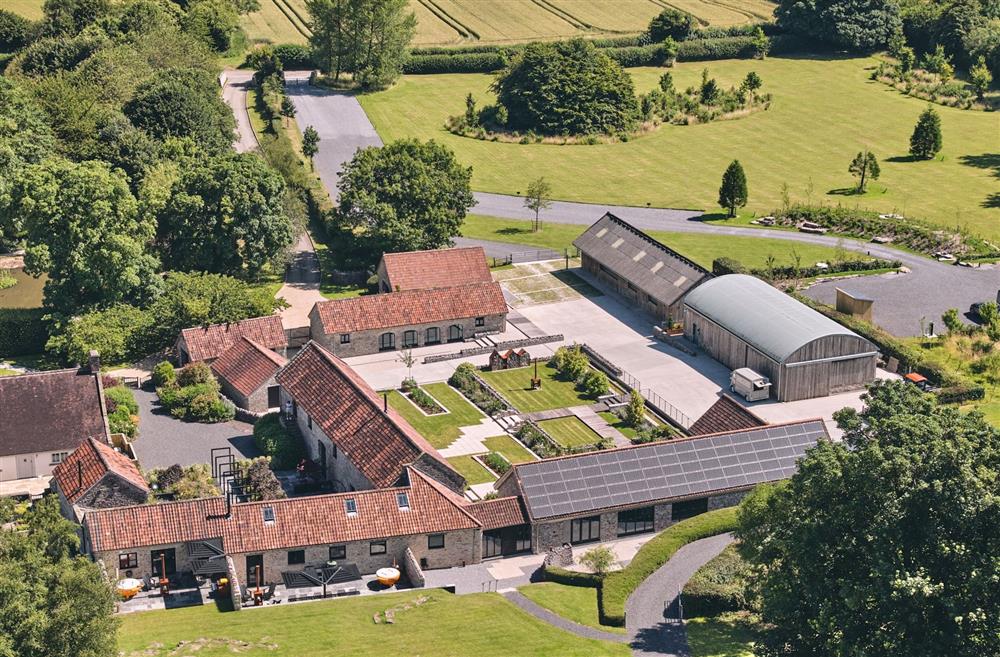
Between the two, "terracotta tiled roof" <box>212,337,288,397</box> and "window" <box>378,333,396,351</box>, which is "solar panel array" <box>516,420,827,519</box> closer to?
"terracotta tiled roof" <box>212,337,288,397</box>

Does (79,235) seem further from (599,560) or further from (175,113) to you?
(599,560)

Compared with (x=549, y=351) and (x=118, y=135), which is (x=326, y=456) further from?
(x=118, y=135)

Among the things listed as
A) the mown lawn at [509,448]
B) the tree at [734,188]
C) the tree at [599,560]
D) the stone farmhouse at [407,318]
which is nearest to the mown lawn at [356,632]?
the tree at [599,560]

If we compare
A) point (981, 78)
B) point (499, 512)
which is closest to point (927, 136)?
A: point (981, 78)

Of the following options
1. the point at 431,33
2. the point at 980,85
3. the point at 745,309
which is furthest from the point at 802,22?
the point at 745,309

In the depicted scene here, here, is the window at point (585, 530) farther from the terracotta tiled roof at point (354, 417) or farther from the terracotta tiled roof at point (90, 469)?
the terracotta tiled roof at point (90, 469)

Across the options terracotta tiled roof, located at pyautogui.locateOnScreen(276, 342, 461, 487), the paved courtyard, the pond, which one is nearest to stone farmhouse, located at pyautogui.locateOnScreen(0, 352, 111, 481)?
the paved courtyard
